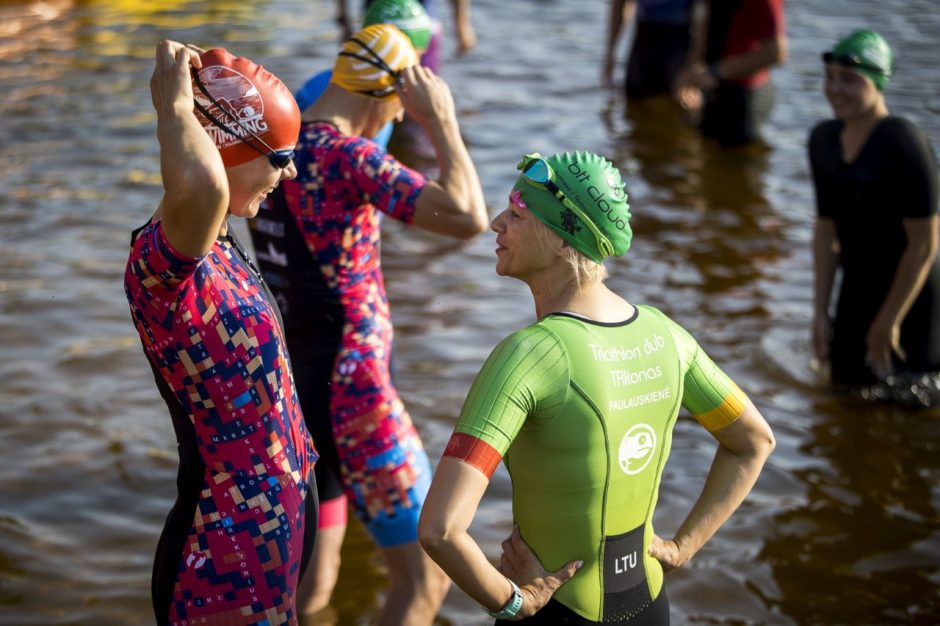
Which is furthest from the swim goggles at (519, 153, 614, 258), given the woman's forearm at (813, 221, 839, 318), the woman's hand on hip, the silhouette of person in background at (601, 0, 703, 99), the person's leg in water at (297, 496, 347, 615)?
the silhouette of person in background at (601, 0, 703, 99)

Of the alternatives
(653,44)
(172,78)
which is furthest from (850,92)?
(653,44)

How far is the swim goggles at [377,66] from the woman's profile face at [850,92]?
265 centimetres

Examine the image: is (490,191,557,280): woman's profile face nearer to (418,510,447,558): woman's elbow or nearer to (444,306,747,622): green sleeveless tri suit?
(444,306,747,622): green sleeveless tri suit

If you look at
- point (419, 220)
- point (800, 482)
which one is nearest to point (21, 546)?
point (419, 220)

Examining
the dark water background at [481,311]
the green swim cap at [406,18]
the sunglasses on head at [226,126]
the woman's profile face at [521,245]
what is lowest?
the dark water background at [481,311]

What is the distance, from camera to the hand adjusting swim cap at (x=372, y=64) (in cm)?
408

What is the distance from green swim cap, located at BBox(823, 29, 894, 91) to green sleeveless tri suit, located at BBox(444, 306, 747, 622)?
10.6ft

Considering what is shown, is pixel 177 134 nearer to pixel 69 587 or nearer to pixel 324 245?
pixel 324 245

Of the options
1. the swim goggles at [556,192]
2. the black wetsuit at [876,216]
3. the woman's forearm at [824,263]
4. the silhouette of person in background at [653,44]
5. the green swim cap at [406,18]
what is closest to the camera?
the swim goggles at [556,192]

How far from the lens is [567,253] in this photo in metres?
2.94

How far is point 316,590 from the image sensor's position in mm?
4422

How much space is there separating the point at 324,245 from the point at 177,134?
145 cm

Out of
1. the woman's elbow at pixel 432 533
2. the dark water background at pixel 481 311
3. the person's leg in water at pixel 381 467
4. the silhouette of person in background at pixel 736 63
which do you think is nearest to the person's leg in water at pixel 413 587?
the person's leg in water at pixel 381 467

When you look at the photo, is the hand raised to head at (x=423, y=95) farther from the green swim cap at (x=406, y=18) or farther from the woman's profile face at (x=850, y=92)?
the woman's profile face at (x=850, y=92)
